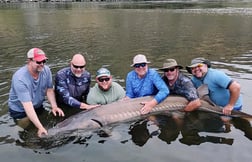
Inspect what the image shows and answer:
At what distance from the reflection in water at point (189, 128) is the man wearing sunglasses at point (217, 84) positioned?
18.4 inches

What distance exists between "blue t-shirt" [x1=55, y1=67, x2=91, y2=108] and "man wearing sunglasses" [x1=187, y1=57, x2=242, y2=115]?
3.37 metres

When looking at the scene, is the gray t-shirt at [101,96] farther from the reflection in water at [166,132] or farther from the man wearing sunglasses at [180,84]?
the man wearing sunglasses at [180,84]

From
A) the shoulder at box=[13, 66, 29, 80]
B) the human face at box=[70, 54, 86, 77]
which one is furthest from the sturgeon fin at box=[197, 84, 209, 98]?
the shoulder at box=[13, 66, 29, 80]

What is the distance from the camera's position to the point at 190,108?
10.5 meters

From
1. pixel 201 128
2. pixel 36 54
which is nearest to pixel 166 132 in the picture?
pixel 201 128

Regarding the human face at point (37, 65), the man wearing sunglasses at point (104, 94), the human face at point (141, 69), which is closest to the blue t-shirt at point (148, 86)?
the human face at point (141, 69)

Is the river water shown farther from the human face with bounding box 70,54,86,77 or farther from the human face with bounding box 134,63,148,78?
the human face with bounding box 70,54,86,77

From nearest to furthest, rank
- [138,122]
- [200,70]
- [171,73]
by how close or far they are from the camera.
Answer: [200,70]
[171,73]
[138,122]

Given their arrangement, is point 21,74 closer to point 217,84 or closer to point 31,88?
point 31,88

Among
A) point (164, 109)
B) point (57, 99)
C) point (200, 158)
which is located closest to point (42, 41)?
point (57, 99)

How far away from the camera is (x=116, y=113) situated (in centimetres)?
988

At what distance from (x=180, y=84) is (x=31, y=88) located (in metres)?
4.23

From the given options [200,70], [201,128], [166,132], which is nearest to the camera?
[200,70]

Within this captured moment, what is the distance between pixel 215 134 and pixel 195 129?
2.03ft
